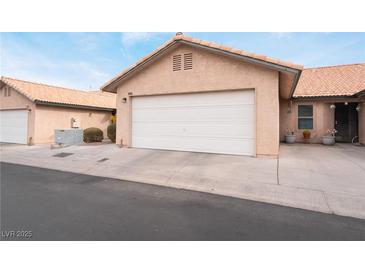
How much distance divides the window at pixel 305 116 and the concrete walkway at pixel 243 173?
544cm

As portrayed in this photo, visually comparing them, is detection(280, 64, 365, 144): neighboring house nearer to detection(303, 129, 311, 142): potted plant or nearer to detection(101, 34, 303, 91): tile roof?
detection(303, 129, 311, 142): potted plant

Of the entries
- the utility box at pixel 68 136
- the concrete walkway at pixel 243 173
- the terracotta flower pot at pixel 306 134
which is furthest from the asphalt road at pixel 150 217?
the terracotta flower pot at pixel 306 134

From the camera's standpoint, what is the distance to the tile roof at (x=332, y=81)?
500 inches

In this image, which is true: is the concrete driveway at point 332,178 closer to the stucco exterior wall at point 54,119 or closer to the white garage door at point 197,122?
the white garage door at point 197,122

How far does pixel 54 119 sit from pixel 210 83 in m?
11.8

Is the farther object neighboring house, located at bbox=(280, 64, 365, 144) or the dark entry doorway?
the dark entry doorway

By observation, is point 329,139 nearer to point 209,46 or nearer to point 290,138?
point 290,138

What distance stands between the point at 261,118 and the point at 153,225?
6143 millimetres

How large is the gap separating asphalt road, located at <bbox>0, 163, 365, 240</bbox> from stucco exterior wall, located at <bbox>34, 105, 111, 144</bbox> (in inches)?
390

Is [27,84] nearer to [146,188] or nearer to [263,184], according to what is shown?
[146,188]

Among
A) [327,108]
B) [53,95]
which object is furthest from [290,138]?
[53,95]

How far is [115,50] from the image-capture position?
10.5 meters

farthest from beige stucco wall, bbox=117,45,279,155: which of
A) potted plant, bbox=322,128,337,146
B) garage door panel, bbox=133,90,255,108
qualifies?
potted plant, bbox=322,128,337,146

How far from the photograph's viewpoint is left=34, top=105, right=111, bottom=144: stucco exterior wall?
13486 mm
